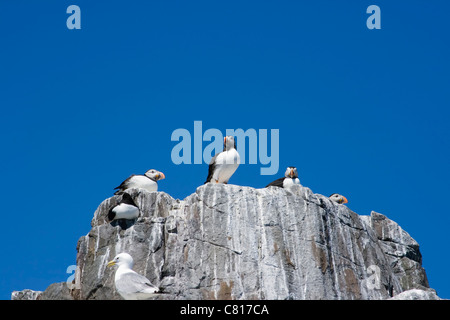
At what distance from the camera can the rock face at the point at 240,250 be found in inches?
753

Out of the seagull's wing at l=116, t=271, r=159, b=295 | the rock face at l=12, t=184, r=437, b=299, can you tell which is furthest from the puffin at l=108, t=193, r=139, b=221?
the seagull's wing at l=116, t=271, r=159, b=295

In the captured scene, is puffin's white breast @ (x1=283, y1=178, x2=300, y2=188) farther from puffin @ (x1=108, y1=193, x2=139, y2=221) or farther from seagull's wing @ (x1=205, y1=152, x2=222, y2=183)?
puffin @ (x1=108, y1=193, x2=139, y2=221)

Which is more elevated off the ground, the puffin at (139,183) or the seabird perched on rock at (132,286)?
the puffin at (139,183)

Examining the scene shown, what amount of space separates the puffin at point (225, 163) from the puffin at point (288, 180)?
1461 millimetres

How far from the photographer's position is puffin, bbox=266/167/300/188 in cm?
2306

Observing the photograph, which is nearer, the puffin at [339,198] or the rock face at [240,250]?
the rock face at [240,250]

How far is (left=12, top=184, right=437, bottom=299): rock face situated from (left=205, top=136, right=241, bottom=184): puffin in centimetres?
120

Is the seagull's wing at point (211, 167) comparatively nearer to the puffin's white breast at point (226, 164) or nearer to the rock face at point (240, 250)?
the puffin's white breast at point (226, 164)

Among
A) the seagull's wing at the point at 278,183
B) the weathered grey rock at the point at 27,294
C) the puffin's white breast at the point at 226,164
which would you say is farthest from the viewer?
the seagull's wing at the point at 278,183

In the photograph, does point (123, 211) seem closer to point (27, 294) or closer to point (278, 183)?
point (27, 294)

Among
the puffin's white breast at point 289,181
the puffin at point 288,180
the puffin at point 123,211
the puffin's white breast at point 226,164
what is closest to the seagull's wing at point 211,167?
the puffin's white breast at point 226,164
